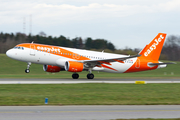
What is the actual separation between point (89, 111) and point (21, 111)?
3082mm

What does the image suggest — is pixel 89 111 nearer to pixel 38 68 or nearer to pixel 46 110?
pixel 46 110

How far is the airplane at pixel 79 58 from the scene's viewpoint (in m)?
34.7

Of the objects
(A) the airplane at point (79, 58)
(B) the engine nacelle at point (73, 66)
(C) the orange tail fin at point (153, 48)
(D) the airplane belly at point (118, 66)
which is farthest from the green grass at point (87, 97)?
(C) the orange tail fin at point (153, 48)

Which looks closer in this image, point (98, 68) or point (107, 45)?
point (98, 68)

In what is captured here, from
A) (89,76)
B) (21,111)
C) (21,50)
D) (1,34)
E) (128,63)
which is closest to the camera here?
(21,111)

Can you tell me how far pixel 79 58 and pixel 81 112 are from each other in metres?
24.9

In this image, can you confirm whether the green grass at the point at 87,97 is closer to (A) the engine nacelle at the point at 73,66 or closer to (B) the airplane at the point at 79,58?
(A) the engine nacelle at the point at 73,66

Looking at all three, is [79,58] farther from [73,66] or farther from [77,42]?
[77,42]

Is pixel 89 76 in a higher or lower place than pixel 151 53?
lower

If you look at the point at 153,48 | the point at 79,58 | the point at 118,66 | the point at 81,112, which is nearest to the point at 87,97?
the point at 81,112

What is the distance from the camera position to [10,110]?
12422mm

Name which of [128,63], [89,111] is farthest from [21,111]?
[128,63]

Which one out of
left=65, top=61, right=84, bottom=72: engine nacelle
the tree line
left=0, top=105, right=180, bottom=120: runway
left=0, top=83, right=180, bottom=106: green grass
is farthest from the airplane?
the tree line

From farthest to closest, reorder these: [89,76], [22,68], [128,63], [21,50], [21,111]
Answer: [22,68], [128,63], [89,76], [21,50], [21,111]
